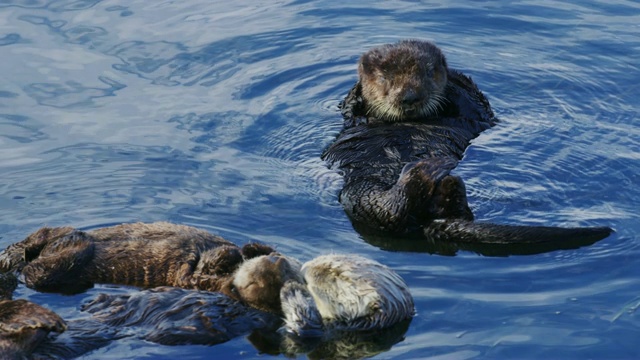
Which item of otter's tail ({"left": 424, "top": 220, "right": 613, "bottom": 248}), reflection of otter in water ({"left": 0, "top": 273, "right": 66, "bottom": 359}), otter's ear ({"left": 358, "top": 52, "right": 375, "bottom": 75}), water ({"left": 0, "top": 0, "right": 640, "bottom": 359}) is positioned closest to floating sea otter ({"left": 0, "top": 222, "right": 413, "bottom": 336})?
water ({"left": 0, "top": 0, "right": 640, "bottom": 359})

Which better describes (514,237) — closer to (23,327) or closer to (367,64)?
(367,64)

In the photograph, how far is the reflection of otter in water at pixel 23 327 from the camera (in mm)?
4934

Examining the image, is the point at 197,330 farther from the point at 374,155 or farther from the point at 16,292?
the point at 374,155

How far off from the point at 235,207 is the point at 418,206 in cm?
119

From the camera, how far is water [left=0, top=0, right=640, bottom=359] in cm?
582

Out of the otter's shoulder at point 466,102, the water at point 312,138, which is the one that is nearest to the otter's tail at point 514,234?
the water at point 312,138

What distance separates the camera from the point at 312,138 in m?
8.34

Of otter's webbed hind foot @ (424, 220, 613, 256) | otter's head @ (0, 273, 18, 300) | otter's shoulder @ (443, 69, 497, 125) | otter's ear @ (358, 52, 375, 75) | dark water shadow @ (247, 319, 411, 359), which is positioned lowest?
dark water shadow @ (247, 319, 411, 359)

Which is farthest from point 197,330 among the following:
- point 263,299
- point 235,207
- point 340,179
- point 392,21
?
point 392,21

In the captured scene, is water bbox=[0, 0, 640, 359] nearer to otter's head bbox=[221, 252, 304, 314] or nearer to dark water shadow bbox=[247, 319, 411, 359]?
dark water shadow bbox=[247, 319, 411, 359]

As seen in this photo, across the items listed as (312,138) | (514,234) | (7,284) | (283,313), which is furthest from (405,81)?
(7,284)

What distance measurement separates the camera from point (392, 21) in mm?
11164

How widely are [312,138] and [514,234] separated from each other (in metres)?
2.36

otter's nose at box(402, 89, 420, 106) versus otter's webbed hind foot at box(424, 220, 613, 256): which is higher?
otter's nose at box(402, 89, 420, 106)
